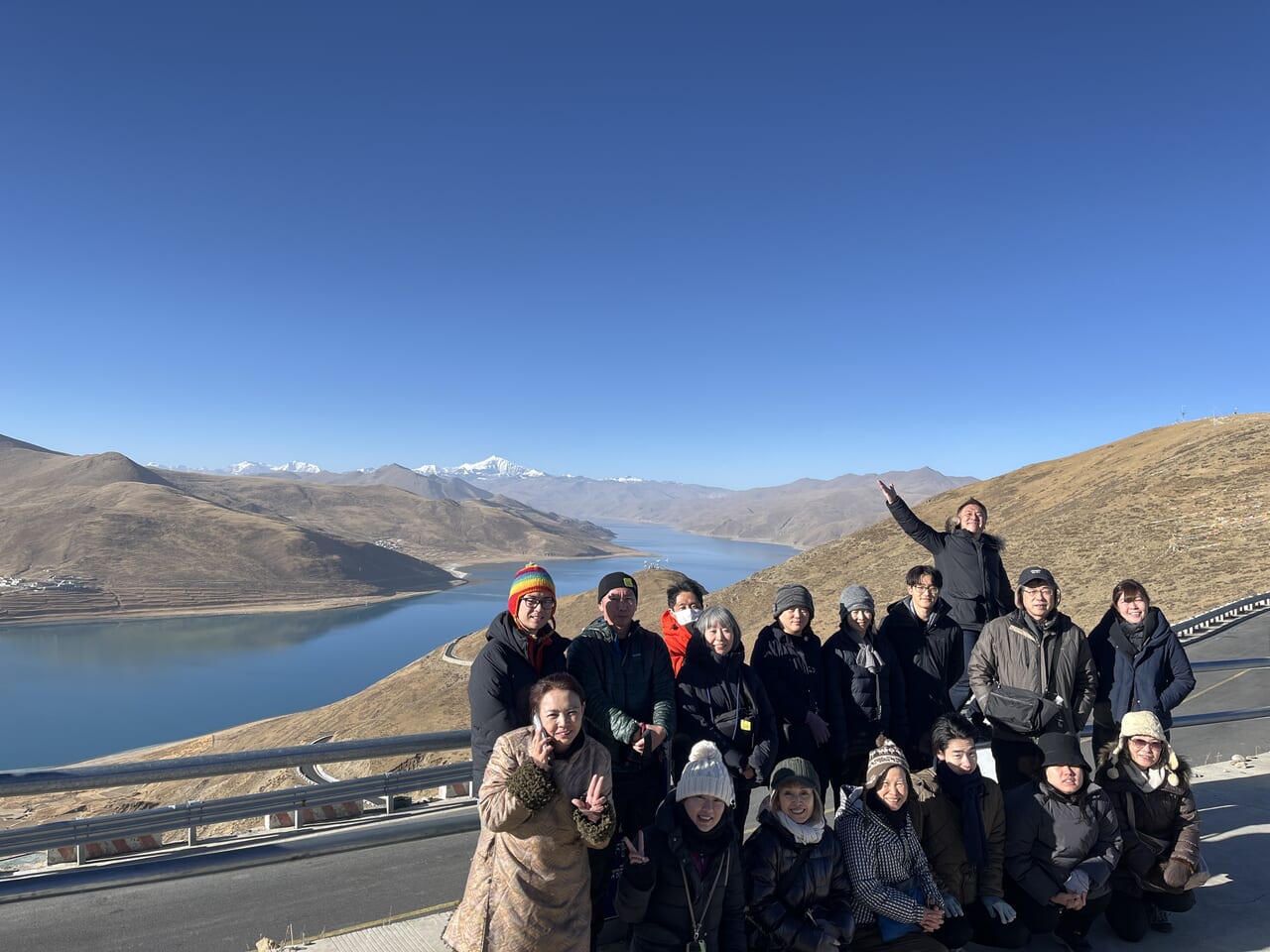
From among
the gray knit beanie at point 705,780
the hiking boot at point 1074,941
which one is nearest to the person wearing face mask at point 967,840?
the hiking boot at point 1074,941

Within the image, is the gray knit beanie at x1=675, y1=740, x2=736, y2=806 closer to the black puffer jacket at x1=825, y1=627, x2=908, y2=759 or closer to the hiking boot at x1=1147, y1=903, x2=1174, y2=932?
the black puffer jacket at x1=825, y1=627, x2=908, y2=759

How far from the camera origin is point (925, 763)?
5055 millimetres

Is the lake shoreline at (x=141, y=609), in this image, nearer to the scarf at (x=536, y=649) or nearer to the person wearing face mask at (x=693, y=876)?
the scarf at (x=536, y=649)

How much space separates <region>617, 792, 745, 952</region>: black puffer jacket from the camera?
10.4 ft

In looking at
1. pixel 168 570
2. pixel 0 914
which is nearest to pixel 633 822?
pixel 0 914

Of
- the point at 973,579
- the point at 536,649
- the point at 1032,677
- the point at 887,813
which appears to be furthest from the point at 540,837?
the point at 973,579

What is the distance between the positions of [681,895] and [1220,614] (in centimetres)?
1771

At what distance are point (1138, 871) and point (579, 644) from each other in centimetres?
347

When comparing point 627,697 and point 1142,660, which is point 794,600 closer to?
point 627,697

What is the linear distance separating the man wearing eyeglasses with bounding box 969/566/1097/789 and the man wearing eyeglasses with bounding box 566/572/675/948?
92.1 inches

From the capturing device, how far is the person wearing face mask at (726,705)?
4.08 m

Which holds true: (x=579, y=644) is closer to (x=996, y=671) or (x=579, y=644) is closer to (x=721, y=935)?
(x=721, y=935)

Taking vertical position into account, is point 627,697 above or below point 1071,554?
above

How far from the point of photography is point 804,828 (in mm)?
3463
